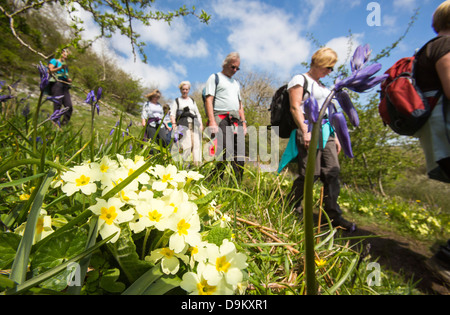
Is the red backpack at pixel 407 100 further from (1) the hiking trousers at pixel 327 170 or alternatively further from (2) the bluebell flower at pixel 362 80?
(2) the bluebell flower at pixel 362 80

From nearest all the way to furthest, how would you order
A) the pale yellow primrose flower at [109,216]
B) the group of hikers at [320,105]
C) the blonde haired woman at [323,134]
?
1. the pale yellow primrose flower at [109,216]
2. the group of hikers at [320,105]
3. the blonde haired woman at [323,134]

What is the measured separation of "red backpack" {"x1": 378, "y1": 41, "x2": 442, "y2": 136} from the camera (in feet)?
5.68

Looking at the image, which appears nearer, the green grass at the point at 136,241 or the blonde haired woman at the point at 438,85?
the green grass at the point at 136,241

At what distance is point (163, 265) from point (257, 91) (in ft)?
62.0

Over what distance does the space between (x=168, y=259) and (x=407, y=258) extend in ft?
12.0

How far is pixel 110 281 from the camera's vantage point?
50cm

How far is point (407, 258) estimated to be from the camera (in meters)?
2.83

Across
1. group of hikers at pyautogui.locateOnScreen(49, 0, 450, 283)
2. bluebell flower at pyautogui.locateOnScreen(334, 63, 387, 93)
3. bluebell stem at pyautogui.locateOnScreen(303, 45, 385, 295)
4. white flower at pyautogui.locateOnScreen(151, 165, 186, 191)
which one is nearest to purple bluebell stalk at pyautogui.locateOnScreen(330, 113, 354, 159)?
bluebell stem at pyautogui.locateOnScreen(303, 45, 385, 295)

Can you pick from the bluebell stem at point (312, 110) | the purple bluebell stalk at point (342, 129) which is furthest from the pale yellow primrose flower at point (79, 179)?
the purple bluebell stalk at point (342, 129)

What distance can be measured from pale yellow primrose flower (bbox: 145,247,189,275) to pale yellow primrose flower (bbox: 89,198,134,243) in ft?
0.38

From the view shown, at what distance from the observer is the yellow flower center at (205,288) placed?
1.69ft

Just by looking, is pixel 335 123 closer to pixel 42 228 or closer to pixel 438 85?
pixel 42 228

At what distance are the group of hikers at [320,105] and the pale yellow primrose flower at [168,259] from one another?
48 centimetres

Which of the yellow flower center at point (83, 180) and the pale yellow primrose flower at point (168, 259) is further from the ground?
the yellow flower center at point (83, 180)
